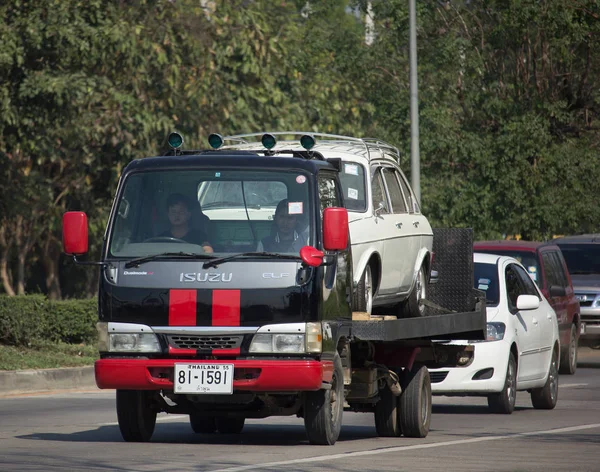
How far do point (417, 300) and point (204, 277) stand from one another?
3184mm

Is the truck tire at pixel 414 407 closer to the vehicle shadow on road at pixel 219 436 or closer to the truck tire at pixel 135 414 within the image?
the vehicle shadow on road at pixel 219 436

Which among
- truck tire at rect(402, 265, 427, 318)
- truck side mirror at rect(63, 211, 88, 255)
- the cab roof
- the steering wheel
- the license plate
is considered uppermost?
the cab roof

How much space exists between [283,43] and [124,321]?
53.9 feet

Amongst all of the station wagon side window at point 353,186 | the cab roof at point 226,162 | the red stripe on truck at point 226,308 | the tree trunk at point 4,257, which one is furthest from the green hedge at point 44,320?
the red stripe on truck at point 226,308

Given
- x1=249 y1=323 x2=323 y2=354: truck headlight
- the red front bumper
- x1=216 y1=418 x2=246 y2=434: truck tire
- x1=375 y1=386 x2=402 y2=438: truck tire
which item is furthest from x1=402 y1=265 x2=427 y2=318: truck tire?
x1=249 y1=323 x2=323 y2=354: truck headlight

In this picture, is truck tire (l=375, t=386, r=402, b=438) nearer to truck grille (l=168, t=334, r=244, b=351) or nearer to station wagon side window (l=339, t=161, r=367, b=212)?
station wagon side window (l=339, t=161, r=367, b=212)

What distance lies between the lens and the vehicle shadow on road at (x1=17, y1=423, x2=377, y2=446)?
38.3 feet

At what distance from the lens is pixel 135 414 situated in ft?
36.9

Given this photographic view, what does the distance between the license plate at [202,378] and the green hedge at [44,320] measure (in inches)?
373

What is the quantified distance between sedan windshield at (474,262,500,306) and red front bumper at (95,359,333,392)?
538cm

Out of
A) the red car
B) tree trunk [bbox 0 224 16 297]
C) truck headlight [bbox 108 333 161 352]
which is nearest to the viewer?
truck headlight [bbox 108 333 161 352]

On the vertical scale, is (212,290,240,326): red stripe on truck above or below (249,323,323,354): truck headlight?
above

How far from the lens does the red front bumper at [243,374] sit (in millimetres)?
10250

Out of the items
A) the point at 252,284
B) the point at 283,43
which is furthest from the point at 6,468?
the point at 283,43
